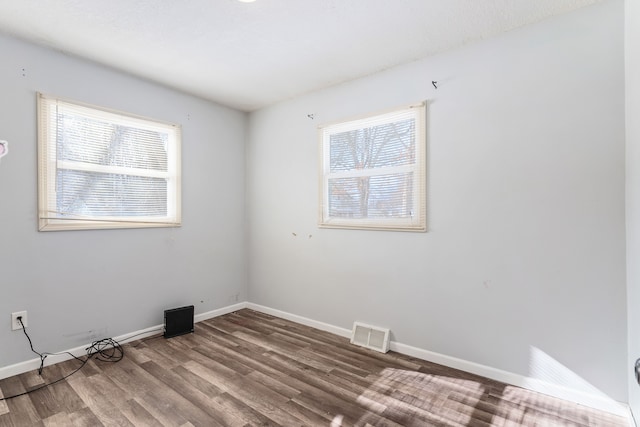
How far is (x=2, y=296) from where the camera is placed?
2.29 m

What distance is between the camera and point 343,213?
3.17 m

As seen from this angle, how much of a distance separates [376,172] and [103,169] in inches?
97.1

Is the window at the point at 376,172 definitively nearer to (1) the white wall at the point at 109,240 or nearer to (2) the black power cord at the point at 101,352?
(1) the white wall at the point at 109,240

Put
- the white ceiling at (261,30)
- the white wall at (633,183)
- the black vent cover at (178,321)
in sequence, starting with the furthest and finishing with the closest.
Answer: the black vent cover at (178,321) < the white ceiling at (261,30) < the white wall at (633,183)

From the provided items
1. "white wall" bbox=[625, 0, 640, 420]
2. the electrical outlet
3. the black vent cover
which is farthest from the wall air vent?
the electrical outlet

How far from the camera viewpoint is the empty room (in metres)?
1.94

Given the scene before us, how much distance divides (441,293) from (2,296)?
3.31m

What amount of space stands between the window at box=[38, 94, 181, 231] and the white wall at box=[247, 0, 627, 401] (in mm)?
1878

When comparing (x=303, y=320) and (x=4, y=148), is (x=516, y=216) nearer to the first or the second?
(x=303, y=320)

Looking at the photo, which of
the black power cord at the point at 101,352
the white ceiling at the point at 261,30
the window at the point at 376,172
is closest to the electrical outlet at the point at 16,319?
the black power cord at the point at 101,352

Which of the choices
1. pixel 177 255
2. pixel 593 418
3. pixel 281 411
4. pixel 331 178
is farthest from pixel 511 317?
pixel 177 255

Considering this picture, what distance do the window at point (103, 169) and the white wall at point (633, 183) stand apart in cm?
362

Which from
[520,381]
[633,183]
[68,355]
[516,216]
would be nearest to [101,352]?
[68,355]

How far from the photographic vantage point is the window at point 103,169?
2521 millimetres
